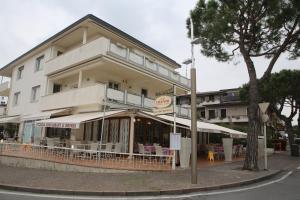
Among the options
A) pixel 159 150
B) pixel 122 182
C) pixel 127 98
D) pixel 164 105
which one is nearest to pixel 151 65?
pixel 127 98

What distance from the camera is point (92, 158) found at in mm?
14664

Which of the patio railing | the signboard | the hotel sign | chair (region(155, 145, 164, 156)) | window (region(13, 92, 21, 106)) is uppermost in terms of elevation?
window (region(13, 92, 21, 106))

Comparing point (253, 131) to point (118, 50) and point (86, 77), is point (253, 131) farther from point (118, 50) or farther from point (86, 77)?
point (86, 77)

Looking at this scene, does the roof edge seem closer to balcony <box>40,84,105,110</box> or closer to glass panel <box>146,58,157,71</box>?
glass panel <box>146,58,157,71</box>

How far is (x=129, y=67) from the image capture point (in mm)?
20031

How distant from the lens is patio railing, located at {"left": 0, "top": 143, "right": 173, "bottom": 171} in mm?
12969

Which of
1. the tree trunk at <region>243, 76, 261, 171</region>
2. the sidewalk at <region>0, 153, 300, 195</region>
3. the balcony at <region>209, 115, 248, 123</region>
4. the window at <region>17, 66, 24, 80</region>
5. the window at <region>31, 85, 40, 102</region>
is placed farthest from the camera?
the balcony at <region>209, 115, 248, 123</region>

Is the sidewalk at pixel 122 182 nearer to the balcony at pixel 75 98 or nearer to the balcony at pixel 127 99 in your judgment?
the balcony at pixel 75 98

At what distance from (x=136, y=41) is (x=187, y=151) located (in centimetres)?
1245

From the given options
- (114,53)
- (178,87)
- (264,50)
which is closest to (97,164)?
(114,53)

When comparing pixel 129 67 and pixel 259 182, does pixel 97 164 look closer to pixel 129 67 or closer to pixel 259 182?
pixel 259 182

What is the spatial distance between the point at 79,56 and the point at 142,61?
16.1 ft

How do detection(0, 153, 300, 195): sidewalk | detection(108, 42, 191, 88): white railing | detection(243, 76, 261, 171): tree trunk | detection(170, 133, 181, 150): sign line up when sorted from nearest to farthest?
detection(0, 153, 300, 195): sidewalk
detection(170, 133, 181, 150): sign
detection(243, 76, 261, 171): tree trunk
detection(108, 42, 191, 88): white railing

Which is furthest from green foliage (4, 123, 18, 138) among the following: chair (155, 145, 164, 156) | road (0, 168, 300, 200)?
road (0, 168, 300, 200)
